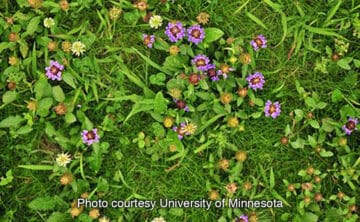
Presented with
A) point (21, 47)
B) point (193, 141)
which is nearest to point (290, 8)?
point (193, 141)

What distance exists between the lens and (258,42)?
3164 millimetres

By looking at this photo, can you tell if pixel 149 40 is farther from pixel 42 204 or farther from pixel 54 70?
pixel 42 204

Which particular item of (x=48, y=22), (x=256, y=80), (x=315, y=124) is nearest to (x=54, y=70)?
(x=48, y=22)

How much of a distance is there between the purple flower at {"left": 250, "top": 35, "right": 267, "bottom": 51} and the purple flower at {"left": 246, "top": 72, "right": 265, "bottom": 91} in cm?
17

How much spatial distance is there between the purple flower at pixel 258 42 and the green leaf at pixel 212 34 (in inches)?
8.3

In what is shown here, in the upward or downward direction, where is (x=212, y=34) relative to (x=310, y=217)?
upward

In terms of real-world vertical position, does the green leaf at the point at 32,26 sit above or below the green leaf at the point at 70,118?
above

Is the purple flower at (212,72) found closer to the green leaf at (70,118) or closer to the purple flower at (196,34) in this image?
the purple flower at (196,34)

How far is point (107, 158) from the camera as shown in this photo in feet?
10.5

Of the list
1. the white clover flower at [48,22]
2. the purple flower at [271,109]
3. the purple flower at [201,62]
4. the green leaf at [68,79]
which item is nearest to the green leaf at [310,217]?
the purple flower at [271,109]

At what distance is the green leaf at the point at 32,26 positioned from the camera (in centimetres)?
308

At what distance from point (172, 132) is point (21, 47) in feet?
3.36

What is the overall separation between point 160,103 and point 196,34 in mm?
465

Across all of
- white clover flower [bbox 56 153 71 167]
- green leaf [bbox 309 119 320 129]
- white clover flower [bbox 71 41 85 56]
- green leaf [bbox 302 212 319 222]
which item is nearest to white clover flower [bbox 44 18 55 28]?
white clover flower [bbox 71 41 85 56]
